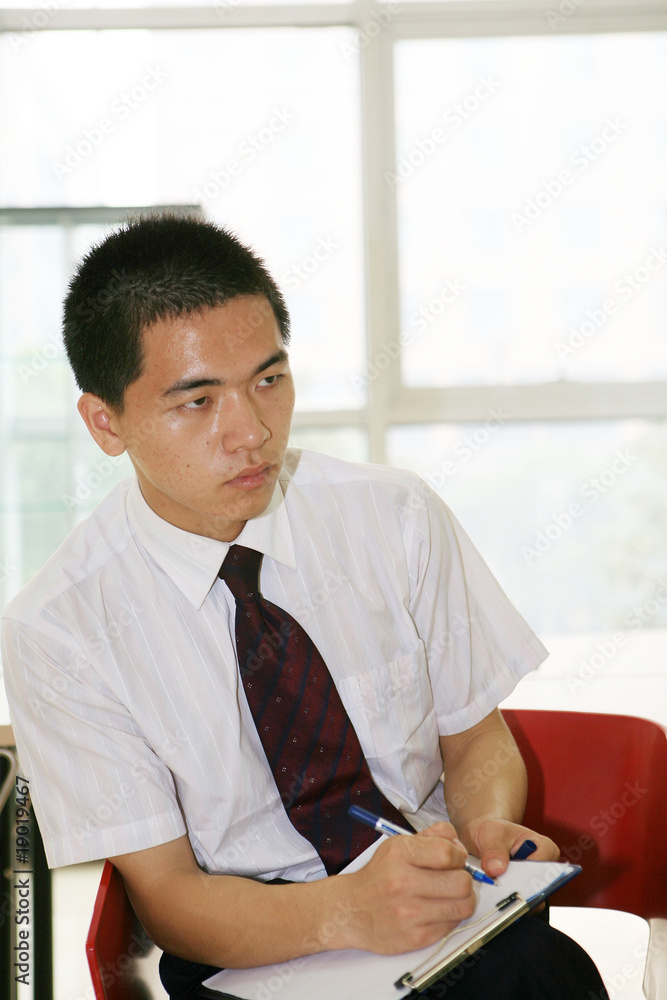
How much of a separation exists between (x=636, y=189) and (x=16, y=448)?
268 centimetres

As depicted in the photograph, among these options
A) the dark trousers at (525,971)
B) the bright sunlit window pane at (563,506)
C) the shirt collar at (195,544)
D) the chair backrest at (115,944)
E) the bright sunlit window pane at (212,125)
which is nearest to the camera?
the chair backrest at (115,944)

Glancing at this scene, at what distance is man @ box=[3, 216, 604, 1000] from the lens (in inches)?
40.6

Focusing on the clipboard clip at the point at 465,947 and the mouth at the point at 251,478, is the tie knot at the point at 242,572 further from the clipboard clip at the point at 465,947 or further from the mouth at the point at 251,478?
the clipboard clip at the point at 465,947

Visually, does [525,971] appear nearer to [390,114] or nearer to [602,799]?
[602,799]

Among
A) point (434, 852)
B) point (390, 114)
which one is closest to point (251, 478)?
point (434, 852)

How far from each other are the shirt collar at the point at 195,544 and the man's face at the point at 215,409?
60mm

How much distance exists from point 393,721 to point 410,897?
0.34m

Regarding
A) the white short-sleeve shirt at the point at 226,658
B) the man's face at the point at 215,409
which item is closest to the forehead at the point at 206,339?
the man's face at the point at 215,409

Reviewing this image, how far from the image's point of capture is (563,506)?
3.61 meters

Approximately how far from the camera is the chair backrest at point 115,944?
2.89ft

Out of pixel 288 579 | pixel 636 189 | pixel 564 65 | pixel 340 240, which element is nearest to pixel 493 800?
pixel 288 579

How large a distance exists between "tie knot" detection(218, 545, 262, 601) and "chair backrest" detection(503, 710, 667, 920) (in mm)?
509

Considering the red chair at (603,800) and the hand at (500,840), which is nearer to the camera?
the hand at (500,840)

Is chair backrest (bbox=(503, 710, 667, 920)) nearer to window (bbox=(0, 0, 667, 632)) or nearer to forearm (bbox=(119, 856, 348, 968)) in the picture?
forearm (bbox=(119, 856, 348, 968))
